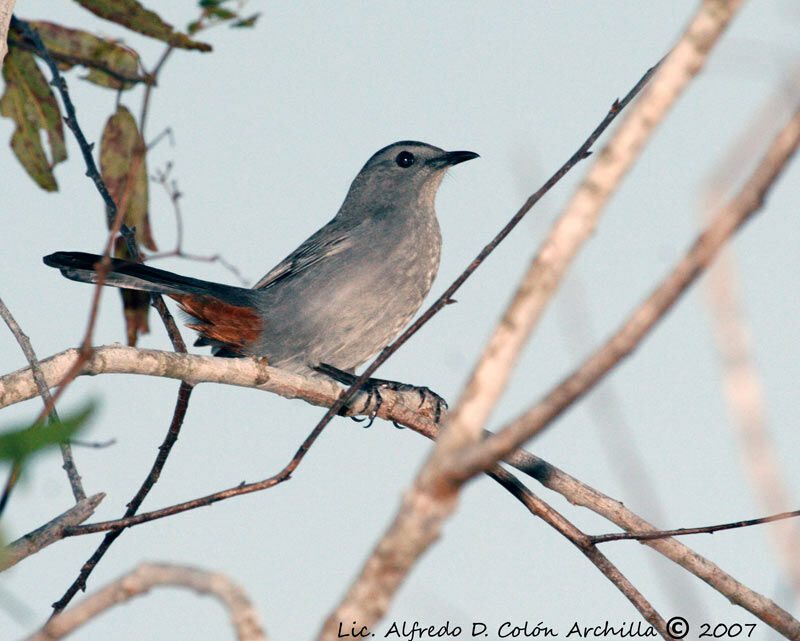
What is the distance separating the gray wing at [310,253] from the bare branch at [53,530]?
3261 millimetres

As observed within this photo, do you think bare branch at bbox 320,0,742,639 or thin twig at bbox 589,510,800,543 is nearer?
bare branch at bbox 320,0,742,639

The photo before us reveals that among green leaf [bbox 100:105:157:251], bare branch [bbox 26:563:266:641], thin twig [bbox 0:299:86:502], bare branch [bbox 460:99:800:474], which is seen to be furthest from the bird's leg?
bare branch [bbox 460:99:800:474]

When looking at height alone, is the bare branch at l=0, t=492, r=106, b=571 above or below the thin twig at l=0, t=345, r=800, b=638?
below

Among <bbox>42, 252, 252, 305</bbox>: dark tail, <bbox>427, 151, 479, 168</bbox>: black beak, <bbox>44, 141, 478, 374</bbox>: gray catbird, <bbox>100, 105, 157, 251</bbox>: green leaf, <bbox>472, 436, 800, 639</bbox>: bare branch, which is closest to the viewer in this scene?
<bbox>472, 436, 800, 639</bbox>: bare branch

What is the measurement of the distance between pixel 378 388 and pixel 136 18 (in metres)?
2.01

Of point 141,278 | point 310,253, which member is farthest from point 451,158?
point 141,278

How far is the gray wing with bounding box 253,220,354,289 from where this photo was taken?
6332 millimetres

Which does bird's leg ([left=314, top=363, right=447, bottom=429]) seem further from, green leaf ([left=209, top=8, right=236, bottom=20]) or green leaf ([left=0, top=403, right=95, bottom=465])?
green leaf ([left=0, top=403, right=95, bottom=465])

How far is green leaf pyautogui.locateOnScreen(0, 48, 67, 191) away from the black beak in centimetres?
283

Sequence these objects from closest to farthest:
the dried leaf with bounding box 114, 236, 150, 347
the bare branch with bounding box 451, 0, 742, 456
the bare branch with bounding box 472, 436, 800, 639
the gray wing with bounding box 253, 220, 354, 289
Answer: the bare branch with bounding box 451, 0, 742, 456
the bare branch with bounding box 472, 436, 800, 639
the dried leaf with bounding box 114, 236, 150, 347
the gray wing with bounding box 253, 220, 354, 289

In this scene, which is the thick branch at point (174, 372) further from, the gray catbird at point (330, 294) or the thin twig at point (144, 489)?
the gray catbird at point (330, 294)

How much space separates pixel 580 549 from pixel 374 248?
3.10m

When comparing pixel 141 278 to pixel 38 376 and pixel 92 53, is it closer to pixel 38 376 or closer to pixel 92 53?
pixel 92 53

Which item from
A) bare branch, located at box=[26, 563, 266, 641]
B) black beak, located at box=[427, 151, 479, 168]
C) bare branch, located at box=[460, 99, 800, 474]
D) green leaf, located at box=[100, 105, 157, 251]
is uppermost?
black beak, located at box=[427, 151, 479, 168]
